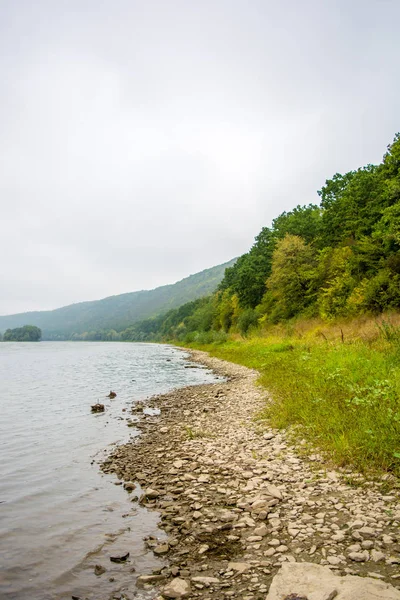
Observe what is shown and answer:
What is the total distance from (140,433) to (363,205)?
41934 mm

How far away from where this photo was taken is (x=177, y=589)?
15.5 feet

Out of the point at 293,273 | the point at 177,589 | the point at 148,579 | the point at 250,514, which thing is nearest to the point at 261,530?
the point at 250,514

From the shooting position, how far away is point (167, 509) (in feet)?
23.8

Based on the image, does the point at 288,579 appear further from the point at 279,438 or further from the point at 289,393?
the point at 289,393

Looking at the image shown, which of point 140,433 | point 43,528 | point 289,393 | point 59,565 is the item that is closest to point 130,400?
point 140,433

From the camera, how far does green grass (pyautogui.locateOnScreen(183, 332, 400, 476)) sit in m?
7.69

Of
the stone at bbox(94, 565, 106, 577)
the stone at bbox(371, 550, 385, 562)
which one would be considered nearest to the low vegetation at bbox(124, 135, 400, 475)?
the stone at bbox(371, 550, 385, 562)

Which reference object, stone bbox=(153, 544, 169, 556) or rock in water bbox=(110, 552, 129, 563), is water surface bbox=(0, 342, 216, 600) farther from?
stone bbox=(153, 544, 169, 556)

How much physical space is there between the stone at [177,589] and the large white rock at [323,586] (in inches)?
49.3

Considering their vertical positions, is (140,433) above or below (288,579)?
below

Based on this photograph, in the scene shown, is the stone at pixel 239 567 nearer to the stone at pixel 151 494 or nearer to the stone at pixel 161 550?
the stone at pixel 161 550

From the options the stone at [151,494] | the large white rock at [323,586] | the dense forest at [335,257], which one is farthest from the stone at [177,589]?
the dense forest at [335,257]

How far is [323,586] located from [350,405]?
7.09 metres

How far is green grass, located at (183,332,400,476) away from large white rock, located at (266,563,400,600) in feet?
10.1
